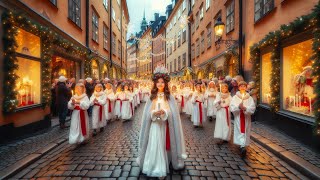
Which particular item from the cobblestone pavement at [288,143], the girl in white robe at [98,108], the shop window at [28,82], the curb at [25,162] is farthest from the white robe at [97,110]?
the cobblestone pavement at [288,143]

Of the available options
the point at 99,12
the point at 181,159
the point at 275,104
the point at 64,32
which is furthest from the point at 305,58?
the point at 99,12

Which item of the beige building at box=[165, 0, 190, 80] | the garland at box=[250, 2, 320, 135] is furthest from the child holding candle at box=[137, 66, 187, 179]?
the beige building at box=[165, 0, 190, 80]

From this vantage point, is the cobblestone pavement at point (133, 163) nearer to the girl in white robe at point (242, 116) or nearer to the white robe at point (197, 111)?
the girl in white robe at point (242, 116)

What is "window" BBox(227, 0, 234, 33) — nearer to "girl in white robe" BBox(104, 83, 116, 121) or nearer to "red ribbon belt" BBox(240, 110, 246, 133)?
"girl in white robe" BBox(104, 83, 116, 121)

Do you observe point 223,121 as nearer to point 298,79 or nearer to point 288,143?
point 288,143

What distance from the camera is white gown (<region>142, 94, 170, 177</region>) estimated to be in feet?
14.3

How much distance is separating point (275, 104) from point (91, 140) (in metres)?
6.37

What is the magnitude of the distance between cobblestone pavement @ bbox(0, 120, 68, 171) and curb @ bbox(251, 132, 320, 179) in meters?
5.93

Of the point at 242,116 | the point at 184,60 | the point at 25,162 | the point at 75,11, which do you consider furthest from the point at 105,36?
the point at 242,116

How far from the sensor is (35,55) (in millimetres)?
8695

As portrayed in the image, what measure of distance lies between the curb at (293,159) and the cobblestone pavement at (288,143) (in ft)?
0.62

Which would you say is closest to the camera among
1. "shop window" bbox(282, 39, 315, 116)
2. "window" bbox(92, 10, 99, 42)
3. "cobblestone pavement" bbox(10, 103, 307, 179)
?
"cobblestone pavement" bbox(10, 103, 307, 179)

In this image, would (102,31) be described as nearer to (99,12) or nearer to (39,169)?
(99,12)

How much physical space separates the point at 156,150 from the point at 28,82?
6.21 meters
